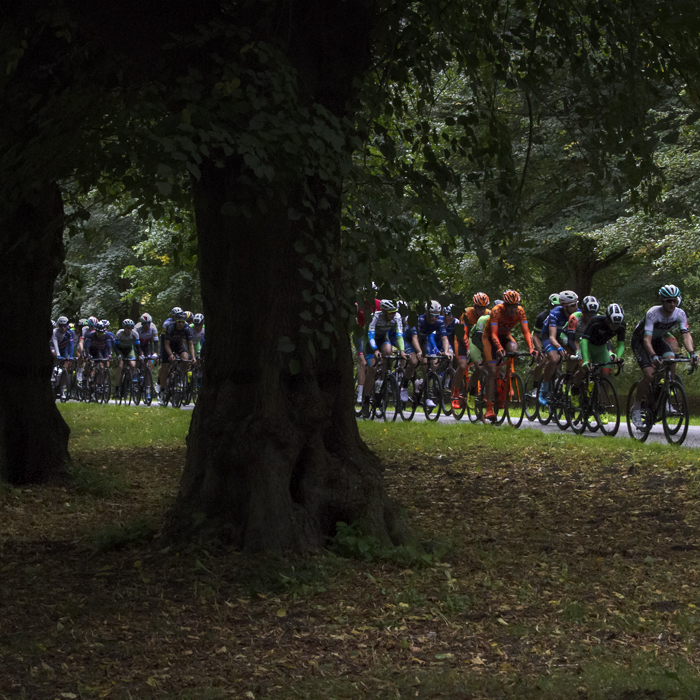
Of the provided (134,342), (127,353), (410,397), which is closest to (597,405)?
(410,397)

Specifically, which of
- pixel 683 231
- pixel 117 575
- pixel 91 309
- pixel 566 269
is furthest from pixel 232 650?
pixel 91 309

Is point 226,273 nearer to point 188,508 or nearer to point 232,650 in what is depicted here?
point 188,508

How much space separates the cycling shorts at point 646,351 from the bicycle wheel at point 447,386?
4823mm

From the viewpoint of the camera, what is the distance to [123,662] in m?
4.69

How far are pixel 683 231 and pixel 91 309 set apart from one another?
2433cm

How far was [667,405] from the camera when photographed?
12.2m

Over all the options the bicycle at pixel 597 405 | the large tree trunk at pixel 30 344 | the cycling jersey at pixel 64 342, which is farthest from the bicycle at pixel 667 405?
the cycling jersey at pixel 64 342

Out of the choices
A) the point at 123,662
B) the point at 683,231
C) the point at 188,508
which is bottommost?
the point at 123,662

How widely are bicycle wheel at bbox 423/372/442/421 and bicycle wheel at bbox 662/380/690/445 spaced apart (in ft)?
17.2

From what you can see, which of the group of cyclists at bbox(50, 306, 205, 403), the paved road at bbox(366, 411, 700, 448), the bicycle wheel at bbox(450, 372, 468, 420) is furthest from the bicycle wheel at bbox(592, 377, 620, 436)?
the group of cyclists at bbox(50, 306, 205, 403)

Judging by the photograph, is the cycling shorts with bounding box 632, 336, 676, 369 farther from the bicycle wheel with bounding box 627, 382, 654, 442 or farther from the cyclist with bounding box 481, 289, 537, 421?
the cyclist with bounding box 481, 289, 537, 421

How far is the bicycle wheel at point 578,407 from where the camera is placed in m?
13.8

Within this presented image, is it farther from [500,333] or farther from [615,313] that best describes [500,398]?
[615,313]

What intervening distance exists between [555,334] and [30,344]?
301 inches
